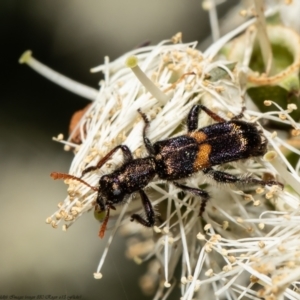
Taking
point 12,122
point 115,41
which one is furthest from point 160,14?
point 12,122

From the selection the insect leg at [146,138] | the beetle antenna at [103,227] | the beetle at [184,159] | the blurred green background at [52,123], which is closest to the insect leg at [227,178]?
the beetle at [184,159]

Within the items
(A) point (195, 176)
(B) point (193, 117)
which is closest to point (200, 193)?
(A) point (195, 176)

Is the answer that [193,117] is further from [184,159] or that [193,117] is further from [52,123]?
[52,123]

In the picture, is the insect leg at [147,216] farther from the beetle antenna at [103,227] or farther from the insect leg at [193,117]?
the insect leg at [193,117]

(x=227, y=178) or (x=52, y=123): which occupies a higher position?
(x=52, y=123)

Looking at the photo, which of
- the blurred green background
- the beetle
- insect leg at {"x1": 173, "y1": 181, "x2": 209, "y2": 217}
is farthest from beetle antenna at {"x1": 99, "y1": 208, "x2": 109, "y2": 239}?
the blurred green background

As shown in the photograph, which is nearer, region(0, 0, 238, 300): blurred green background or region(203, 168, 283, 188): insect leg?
region(203, 168, 283, 188): insect leg

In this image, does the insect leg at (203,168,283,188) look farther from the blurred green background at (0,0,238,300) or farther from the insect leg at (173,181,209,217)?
the blurred green background at (0,0,238,300)

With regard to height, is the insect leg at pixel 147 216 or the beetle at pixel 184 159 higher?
the beetle at pixel 184 159
